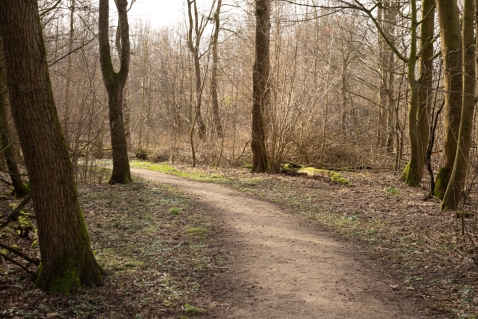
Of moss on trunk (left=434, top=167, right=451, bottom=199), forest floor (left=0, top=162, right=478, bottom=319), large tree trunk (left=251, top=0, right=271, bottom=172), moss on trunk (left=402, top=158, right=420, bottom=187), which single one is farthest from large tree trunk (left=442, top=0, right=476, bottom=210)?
large tree trunk (left=251, top=0, right=271, bottom=172)

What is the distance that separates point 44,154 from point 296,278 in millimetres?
3617

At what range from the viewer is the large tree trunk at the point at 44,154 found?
4.42m

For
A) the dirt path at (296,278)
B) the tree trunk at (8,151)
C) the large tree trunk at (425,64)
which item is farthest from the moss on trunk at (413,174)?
the tree trunk at (8,151)

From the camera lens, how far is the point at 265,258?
6.86 meters

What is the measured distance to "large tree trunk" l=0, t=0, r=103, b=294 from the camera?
174 inches

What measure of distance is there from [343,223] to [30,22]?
6.78 metres

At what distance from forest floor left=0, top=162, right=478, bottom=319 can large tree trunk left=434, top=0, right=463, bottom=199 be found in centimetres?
133

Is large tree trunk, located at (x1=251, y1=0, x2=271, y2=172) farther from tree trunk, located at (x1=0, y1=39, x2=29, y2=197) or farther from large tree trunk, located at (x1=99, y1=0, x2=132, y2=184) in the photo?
tree trunk, located at (x1=0, y1=39, x2=29, y2=197)

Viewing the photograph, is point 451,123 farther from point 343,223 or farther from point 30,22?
point 30,22

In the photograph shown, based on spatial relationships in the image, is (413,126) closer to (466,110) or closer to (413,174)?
(413,174)

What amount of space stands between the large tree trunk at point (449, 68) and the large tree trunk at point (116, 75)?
7.95m

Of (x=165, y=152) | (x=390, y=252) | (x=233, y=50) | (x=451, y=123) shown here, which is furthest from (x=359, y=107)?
(x=390, y=252)

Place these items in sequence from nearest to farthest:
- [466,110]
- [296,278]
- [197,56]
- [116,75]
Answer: [296,278]
[466,110]
[116,75]
[197,56]

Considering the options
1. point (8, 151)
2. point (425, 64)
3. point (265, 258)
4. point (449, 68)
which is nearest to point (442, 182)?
point (449, 68)
